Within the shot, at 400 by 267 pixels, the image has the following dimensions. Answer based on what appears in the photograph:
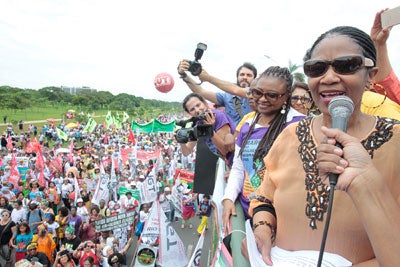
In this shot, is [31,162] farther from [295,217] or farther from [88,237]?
[295,217]

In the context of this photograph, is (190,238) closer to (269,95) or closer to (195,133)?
(195,133)

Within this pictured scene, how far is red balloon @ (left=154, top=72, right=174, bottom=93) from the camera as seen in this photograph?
22.3 feet

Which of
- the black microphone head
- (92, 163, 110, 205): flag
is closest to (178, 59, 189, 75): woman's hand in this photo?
the black microphone head

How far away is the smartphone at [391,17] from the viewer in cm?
149

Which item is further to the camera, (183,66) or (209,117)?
Answer: (183,66)

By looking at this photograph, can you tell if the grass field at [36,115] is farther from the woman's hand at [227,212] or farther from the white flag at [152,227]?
the woman's hand at [227,212]

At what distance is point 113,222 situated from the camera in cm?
730

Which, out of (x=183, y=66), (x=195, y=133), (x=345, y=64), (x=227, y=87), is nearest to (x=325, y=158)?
(x=345, y=64)

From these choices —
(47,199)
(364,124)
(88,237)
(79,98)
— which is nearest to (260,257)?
(364,124)

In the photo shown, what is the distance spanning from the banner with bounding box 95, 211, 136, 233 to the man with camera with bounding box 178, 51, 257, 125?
4.43m

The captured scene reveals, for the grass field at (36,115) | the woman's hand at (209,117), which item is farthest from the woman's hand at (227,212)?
the grass field at (36,115)

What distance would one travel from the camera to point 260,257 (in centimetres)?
133

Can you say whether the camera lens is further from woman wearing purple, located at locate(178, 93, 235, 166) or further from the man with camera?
woman wearing purple, located at locate(178, 93, 235, 166)

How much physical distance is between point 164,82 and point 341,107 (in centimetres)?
604
